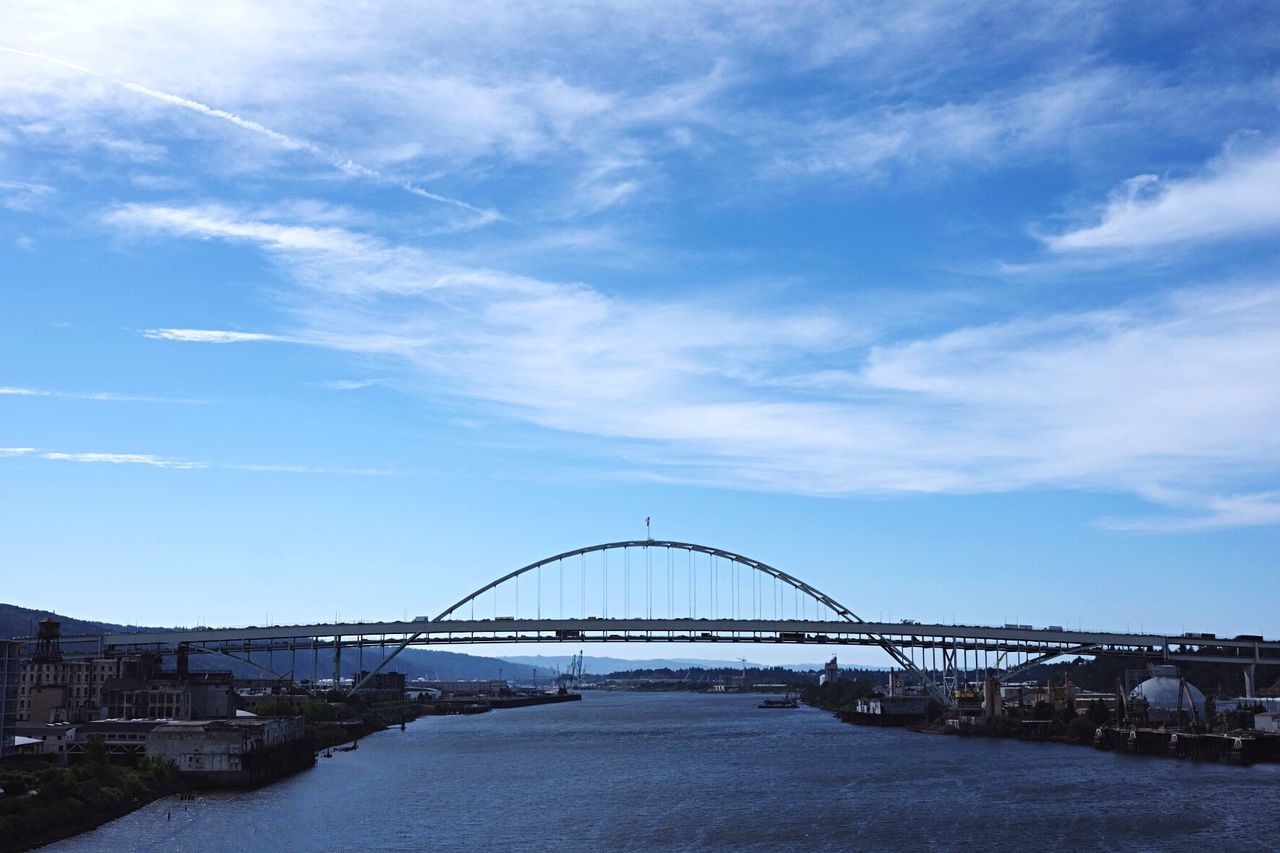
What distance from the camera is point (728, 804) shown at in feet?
145

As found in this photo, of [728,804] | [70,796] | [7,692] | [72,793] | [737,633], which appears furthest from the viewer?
[737,633]

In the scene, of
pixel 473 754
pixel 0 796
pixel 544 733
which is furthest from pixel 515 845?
pixel 544 733

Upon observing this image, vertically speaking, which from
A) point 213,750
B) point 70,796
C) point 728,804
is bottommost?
point 728,804

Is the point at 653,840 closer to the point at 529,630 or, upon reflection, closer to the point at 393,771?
the point at 393,771

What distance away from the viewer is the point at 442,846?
118 ft

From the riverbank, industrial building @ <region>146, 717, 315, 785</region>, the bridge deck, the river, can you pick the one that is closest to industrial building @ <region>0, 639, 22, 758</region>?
the riverbank

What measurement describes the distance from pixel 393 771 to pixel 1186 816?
110 ft

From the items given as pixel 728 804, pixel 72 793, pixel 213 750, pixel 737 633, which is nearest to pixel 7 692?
pixel 72 793

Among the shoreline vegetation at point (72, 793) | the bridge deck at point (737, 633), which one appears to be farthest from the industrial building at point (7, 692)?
the bridge deck at point (737, 633)

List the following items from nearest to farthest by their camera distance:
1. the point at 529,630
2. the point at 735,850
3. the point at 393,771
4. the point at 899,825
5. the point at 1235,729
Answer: the point at 735,850
the point at 899,825
the point at 393,771
the point at 1235,729
the point at 529,630

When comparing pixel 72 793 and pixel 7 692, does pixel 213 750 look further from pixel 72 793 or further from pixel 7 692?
pixel 72 793

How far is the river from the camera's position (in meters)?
36.6

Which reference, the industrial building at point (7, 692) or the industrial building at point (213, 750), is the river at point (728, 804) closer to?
the industrial building at point (213, 750)

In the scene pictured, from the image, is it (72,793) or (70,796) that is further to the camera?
(72,793)
